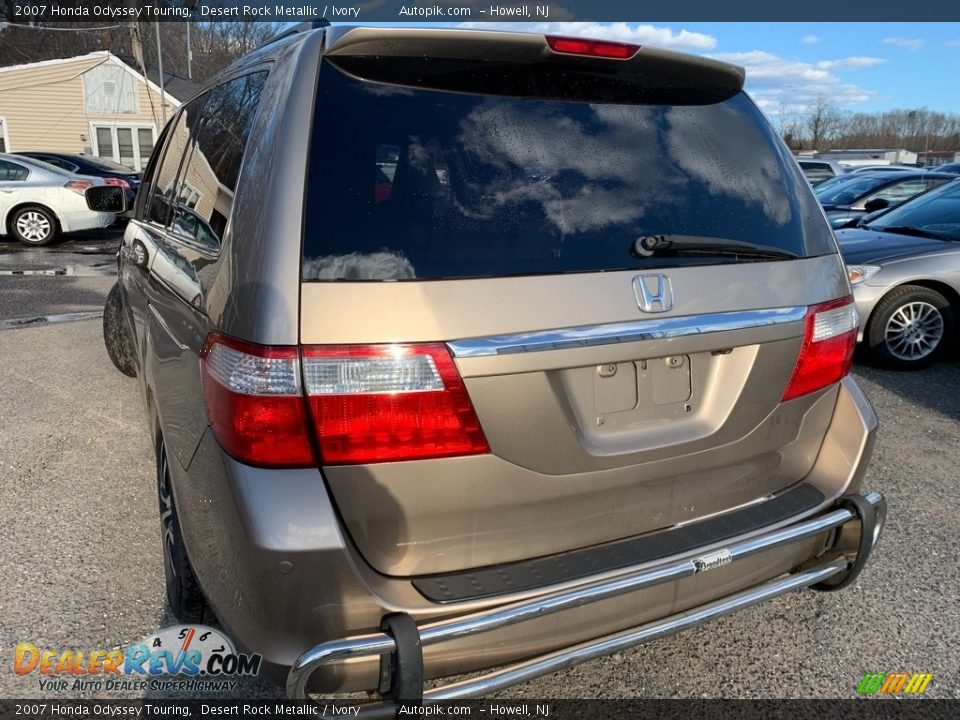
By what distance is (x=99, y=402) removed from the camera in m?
5.00

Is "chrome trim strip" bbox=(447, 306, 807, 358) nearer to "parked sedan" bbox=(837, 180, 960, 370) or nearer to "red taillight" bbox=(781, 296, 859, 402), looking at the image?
"red taillight" bbox=(781, 296, 859, 402)

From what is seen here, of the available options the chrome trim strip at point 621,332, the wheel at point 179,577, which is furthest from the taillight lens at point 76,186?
the chrome trim strip at point 621,332

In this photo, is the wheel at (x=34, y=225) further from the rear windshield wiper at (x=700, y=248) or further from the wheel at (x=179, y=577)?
the rear windshield wiper at (x=700, y=248)

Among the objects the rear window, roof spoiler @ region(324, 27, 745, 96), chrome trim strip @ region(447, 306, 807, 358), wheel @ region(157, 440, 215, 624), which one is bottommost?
wheel @ region(157, 440, 215, 624)

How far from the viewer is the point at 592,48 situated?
81.5 inches

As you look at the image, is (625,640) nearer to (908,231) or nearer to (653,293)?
(653,293)

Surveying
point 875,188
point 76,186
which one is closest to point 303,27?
point 875,188

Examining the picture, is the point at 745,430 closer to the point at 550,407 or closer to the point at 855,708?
the point at 550,407

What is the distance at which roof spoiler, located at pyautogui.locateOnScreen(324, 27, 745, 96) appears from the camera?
73.1 inches

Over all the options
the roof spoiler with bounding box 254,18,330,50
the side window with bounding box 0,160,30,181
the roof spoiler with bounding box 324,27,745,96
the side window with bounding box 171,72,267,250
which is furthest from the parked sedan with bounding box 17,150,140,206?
the roof spoiler with bounding box 324,27,745,96

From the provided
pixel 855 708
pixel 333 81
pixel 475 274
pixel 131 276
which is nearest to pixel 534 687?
pixel 855 708

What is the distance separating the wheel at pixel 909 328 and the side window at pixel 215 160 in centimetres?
530

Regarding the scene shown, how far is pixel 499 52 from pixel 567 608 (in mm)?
1465

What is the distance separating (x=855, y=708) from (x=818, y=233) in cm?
153
